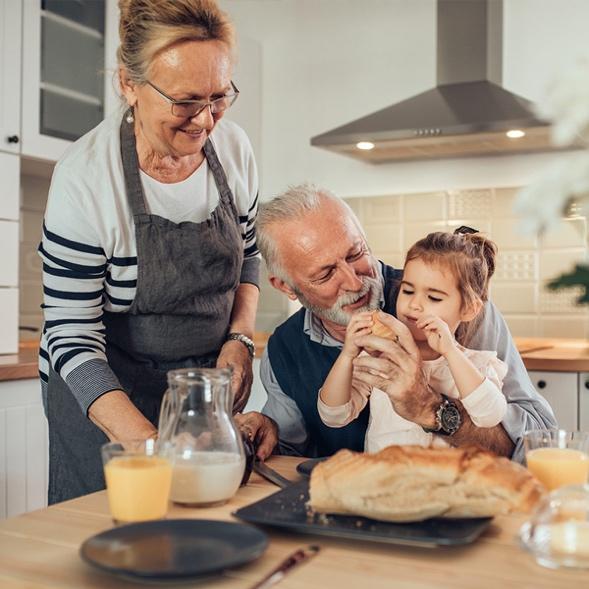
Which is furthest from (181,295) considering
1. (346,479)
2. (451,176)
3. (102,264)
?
(451,176)

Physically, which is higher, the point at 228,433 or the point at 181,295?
the point at 181,295

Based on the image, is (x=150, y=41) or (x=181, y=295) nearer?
(x=150, y=41)

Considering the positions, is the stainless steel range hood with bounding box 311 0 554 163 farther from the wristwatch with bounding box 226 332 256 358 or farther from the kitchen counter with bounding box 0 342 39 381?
the wristwatch with bounding box 226 332 256 358

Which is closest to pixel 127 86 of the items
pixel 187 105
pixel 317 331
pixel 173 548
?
pixel 187 105

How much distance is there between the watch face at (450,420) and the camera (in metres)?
1.52

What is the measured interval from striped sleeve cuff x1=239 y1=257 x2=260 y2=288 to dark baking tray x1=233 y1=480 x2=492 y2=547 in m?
1.02

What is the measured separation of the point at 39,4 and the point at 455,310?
82.9 inches

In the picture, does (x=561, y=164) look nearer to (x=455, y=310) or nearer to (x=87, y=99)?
(x=455, y=310)

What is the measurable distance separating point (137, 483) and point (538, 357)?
2.20m

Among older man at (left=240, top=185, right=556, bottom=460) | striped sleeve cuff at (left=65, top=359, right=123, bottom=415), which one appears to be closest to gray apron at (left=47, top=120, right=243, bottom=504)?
older man at (left=240, top=185, right=556, bottom=460)

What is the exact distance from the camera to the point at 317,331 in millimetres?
1847

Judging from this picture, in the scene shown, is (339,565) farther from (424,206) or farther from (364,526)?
(424,206)

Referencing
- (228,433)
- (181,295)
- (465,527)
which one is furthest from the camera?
(181,295)

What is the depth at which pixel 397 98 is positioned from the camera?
4.02 meters
